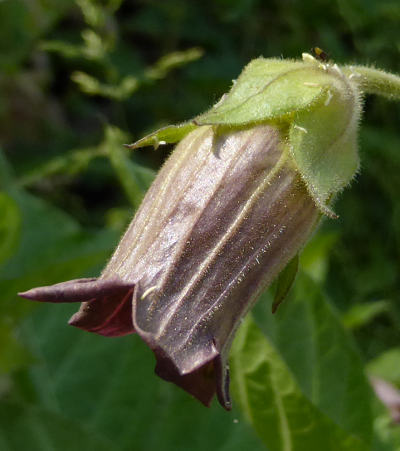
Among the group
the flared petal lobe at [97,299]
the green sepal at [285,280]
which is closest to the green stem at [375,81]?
the green sepal at [285,280]

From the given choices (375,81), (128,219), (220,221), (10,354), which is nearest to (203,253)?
(220,221)

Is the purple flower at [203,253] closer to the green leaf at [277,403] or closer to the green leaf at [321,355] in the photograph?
the green leaf at [277,403]

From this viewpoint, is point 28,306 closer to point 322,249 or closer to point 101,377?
point 101,377

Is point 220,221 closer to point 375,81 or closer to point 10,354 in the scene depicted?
point 375,81

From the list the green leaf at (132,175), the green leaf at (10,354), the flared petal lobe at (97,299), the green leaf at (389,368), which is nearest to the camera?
the flared petal lobe at (97,299)

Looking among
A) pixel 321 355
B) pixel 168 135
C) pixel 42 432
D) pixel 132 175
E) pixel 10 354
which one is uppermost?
pixel 168 135

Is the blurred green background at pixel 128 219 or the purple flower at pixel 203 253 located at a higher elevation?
the purple flower at pixel 203 253
